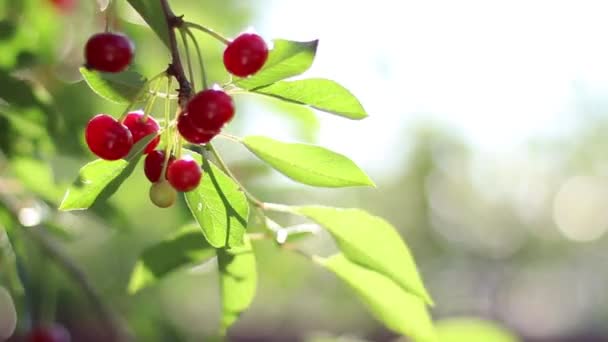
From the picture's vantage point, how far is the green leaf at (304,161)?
704 mm

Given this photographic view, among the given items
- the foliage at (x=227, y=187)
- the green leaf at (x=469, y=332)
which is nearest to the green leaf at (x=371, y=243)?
the foliage at (x=227, y=187)

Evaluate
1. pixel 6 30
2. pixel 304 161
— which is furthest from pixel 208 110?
pixel 6 30

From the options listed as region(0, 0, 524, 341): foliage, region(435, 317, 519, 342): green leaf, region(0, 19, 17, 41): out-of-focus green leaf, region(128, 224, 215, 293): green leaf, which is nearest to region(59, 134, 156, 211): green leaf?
region(0, 0, 524, 341): foliage

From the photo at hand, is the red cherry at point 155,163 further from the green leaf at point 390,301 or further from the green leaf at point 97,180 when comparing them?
the green leaf at point 390,301

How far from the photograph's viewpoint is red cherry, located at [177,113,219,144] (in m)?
0.61

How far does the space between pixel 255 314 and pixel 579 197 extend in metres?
4.48

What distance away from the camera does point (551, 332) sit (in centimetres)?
897

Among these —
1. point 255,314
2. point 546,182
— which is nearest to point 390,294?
point 255,314

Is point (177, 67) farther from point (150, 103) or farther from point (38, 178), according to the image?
point (38, 178)

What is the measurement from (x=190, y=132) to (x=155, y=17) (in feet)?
0.32

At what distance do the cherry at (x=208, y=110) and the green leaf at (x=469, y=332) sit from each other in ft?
1.89

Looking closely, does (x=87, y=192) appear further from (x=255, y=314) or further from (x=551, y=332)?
(x=551, y=332)

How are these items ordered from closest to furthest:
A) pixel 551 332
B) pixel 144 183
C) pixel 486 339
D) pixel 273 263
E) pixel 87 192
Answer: pixel 87 192 → pixel 486 339 → pixel 144 183 → pixel 273 263 → pixel 551 332

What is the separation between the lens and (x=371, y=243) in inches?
29.8
